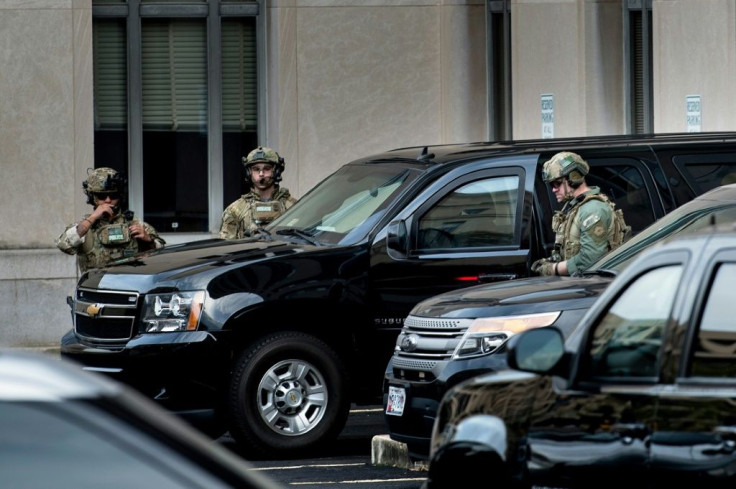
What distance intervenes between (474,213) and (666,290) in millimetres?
5597

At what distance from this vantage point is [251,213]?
1210 cm

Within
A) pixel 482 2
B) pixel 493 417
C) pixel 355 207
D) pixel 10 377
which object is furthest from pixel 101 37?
pixel 10 377

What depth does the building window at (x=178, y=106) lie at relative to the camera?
56.4ft

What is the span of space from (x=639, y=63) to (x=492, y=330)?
8604 mm

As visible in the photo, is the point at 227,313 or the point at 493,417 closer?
the point at 493,417

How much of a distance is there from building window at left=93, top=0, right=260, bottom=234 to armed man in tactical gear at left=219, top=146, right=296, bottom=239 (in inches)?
199

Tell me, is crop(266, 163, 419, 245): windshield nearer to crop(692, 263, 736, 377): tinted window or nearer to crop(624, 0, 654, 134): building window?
crop(624, 0, 654, 134): building window

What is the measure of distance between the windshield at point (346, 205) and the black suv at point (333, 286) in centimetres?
3

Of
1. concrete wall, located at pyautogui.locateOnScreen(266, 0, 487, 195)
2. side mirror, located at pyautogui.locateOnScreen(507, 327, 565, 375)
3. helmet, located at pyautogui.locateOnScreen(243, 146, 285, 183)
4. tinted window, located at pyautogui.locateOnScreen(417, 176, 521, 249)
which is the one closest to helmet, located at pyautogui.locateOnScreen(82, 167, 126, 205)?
helmet, located at pyautogui.locateOnScreen(243, 146, 285, 183)

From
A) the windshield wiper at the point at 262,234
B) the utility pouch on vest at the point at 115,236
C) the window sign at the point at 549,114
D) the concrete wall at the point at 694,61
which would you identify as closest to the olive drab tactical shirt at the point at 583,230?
the windshield wiper at the point at 262,234

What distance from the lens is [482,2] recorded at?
17.6 metres

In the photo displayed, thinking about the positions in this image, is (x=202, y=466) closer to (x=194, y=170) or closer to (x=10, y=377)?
(x=10, y=377)

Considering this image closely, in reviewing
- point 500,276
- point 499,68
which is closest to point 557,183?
point 500,276

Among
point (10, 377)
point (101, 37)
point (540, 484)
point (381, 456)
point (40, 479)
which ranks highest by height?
point (101, 37)
